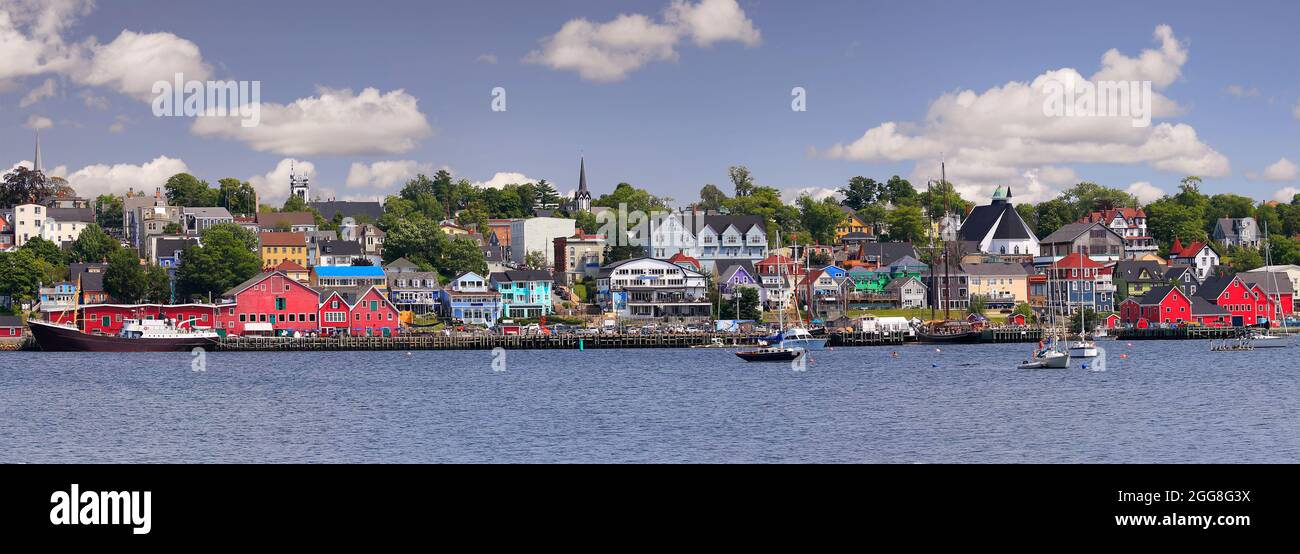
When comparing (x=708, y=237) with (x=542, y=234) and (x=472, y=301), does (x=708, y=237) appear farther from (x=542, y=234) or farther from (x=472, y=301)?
(x=472, y=301)

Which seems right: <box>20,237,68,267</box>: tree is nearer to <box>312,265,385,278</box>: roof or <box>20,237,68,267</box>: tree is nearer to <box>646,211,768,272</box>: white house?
<box>312,265,385,278</box>: roof

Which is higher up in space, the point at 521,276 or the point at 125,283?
the point at 521,276

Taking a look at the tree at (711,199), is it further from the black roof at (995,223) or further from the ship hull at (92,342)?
the ship hull at (92,342)

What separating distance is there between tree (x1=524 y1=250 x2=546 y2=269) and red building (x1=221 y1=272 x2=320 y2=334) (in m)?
31.9

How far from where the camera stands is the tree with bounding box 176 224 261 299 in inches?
4296

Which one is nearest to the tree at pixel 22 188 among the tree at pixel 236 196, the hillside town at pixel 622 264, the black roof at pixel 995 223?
the hillside town at pixel 622 264

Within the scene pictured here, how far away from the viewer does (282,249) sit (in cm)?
12756

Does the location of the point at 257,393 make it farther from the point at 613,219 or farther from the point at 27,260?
the point at 613,219

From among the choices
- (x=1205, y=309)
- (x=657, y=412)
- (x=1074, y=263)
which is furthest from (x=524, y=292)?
(x=657, y=412)

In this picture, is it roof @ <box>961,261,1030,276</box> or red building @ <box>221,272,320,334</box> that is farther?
roof @ <box>961,261,1030,276</box>

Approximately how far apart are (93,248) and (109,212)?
125 feet

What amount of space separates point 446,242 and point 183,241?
23.4 metres

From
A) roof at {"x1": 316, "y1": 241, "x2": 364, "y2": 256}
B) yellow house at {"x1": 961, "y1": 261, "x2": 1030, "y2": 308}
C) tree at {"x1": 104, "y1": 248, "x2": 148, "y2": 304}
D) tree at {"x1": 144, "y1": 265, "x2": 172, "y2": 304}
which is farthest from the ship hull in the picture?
yellow house at {"x1": 961, "y1": 261, "x2": 1030, "y2": 308}
